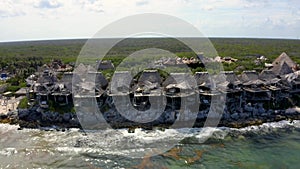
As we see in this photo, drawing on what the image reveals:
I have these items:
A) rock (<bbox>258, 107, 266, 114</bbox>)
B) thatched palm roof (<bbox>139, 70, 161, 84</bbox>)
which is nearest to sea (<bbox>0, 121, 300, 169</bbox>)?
rock (<bbox>258, 107, 266, 114</bbox>)

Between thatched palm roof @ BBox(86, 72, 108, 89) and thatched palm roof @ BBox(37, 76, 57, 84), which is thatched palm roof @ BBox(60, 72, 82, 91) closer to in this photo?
thatched palm roof @ BBox(37, 76, 57, 84)

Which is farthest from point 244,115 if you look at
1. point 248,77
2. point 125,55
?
point 125,55

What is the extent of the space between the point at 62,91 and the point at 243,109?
19086 millimetres

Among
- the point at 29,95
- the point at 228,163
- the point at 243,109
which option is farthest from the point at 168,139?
the point at 29,95

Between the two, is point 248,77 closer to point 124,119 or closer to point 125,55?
point 124,119

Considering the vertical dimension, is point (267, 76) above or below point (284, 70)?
below

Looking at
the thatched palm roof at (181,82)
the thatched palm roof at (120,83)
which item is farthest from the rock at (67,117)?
the thatched palm roof at (181,82)

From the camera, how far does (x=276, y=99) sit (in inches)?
1178

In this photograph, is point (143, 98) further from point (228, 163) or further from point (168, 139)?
point (228, 163)

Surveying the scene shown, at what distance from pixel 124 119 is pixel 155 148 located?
6.09 metres

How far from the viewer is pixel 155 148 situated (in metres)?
21.8

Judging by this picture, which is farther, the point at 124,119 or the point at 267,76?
the point at 267,76

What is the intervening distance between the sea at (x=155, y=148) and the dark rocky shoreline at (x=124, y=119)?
82 centimetres

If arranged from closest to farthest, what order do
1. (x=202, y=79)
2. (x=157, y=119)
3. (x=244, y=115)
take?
1. (x=157, y=119)
2. (x=244, y=115)
3. (x=202, y=79)
